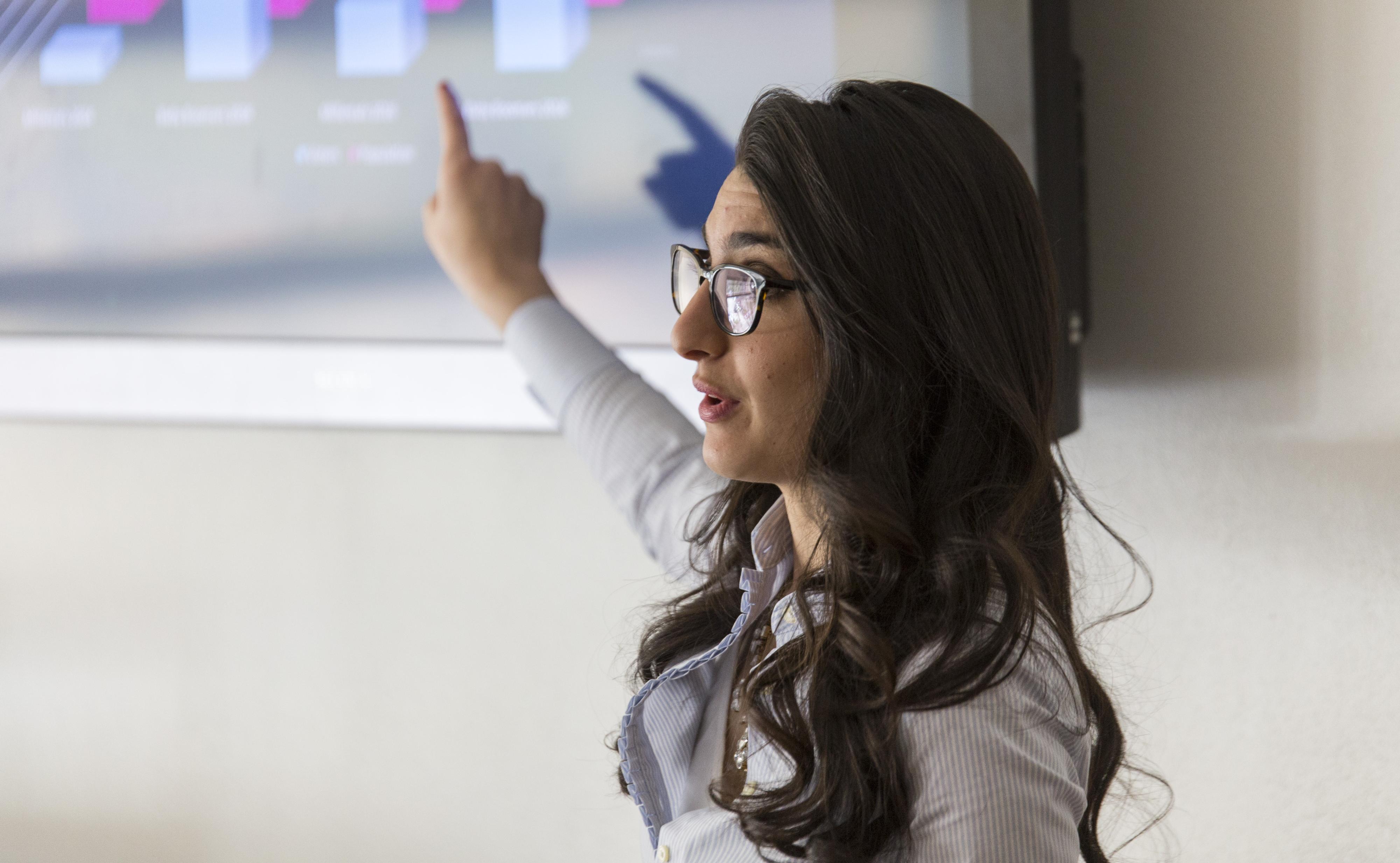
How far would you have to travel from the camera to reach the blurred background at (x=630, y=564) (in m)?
1.35

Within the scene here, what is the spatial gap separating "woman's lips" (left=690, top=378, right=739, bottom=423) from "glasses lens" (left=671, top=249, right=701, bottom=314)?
0.08 metres

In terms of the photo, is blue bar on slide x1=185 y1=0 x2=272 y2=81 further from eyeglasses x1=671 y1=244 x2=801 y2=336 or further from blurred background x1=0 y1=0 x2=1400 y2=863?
eyeglasses x1=671 y1=244 x2=801 y2=336

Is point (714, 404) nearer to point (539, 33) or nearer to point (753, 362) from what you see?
point (753, 362)

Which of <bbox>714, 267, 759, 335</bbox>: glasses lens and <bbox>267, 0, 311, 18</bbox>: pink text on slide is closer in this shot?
<bbox>714, 267, 759, 335</bbox>: glasses lens

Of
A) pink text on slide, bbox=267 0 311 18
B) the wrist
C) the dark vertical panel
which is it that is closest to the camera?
the dark vertical panel

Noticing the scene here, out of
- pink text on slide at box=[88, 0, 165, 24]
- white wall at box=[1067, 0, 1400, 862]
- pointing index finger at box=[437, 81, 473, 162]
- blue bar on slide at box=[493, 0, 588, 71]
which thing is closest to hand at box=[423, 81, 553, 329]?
pointing index finger at box=[437, 81, 473, 162]

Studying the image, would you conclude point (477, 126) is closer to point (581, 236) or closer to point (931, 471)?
point (581, 236)

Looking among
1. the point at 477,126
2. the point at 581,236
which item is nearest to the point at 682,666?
the point at 581,236

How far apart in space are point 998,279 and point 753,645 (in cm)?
38

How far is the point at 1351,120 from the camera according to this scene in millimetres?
1306

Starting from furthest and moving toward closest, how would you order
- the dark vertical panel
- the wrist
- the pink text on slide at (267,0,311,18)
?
the pink text on slide at (267,0,311,18) < the wrist < the dark vertical panel

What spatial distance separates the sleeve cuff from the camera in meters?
1.35

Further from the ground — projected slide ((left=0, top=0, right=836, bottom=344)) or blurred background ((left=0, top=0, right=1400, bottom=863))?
projected slide ((left=0, top=0, right=836, bottom=344))

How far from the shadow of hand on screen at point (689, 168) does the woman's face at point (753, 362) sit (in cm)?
69
